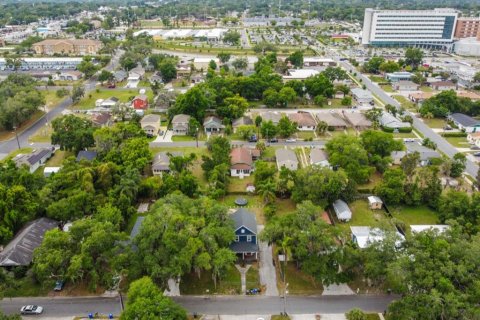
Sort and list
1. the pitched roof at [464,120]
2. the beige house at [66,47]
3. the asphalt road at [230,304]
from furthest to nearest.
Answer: the beige house at [66,47], the pitched roof at [464,120], the asphalt road at [230,304]

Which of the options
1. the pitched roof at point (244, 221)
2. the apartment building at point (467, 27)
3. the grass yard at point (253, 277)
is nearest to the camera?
the grass yard at point (253, 277)

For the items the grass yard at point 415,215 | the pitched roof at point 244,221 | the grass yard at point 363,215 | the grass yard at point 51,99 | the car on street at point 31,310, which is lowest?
the grass yard at point 363,215

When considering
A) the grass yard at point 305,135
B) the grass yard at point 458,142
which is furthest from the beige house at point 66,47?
the grass yard at point 458,142

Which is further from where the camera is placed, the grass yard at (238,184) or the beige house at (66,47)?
the beige house at (66,47)

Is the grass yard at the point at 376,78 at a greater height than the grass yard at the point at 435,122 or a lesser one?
greater

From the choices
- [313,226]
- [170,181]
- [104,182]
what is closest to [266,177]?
[170,181]

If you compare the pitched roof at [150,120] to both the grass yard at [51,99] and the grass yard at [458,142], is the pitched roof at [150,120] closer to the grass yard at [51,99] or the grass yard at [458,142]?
the grass yard at [51,99]

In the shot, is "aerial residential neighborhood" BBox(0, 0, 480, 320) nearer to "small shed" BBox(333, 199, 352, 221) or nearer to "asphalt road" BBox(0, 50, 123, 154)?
"small shed" BBox(333, 199, 352, 221)

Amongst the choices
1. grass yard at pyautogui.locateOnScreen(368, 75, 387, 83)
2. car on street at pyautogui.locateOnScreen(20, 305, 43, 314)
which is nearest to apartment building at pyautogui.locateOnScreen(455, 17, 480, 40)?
grass yard at pyautogui.locateOnScreen(368, 75, 387, 83)
